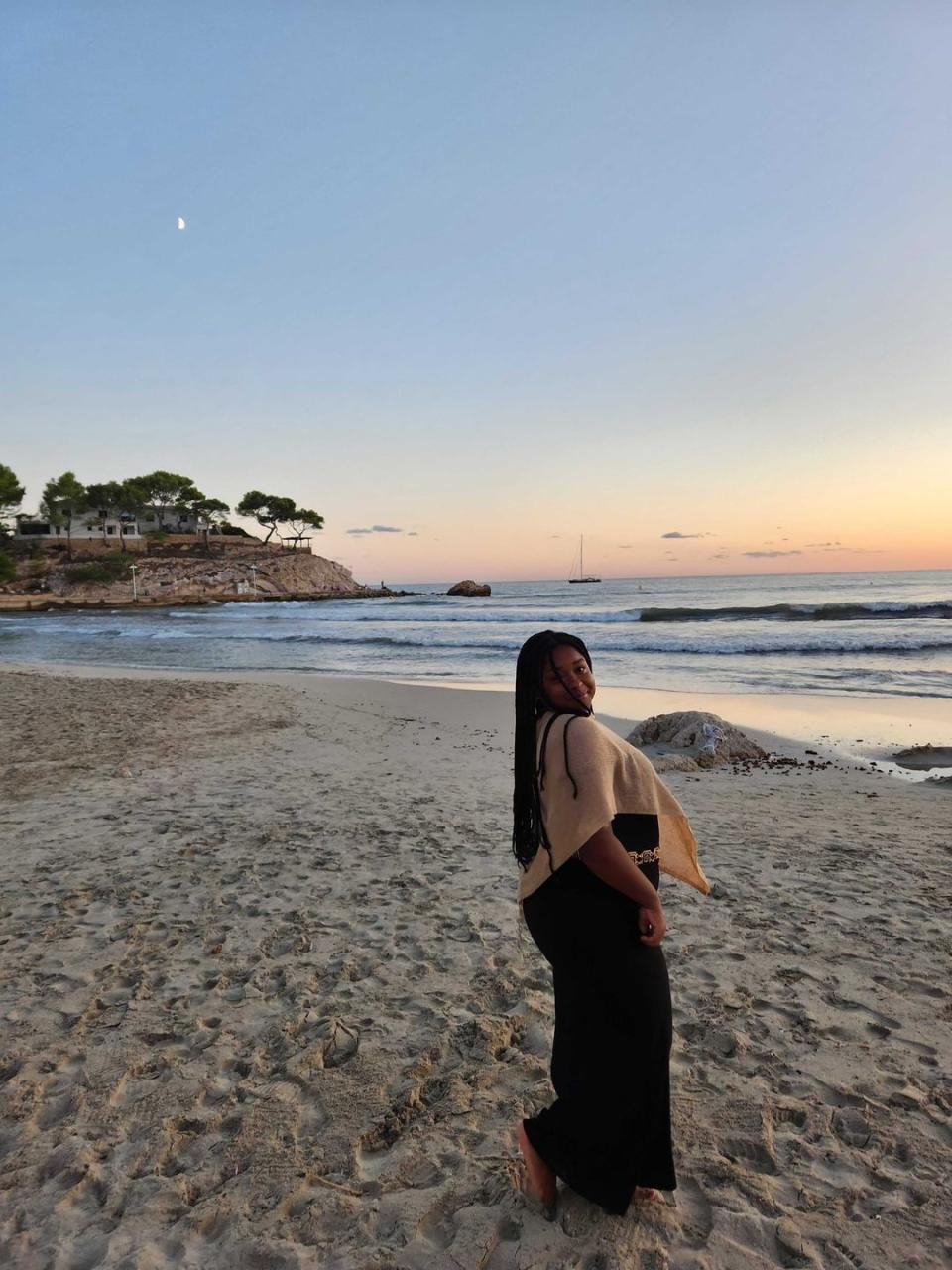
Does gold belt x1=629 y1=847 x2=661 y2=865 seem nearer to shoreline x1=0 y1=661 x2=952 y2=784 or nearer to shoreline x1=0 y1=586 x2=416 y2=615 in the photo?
shoreline x1=0 y1=661 x2=952 y2=784

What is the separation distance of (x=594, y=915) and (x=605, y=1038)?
41cm

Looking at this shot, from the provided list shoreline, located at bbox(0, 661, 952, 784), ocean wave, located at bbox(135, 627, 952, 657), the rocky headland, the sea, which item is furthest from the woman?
the rocky headland

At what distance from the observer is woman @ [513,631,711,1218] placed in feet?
6.50

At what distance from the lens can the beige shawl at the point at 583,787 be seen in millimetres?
1934

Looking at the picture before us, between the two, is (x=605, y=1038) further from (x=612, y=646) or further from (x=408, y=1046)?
(x=612, y=646)

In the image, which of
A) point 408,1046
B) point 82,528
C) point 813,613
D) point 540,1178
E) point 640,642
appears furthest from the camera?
point 82,528

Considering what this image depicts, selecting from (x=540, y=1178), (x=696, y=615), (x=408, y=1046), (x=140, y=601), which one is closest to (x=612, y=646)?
(x=696, y=615)

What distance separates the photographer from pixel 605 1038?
2.18 m

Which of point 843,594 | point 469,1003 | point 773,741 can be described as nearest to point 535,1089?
point 469,1003

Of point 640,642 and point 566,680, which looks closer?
point 566,680

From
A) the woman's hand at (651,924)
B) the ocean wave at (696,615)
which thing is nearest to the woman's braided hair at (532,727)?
the woman's hand at (651,924)

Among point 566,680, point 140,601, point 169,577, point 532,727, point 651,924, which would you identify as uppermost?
point 169,577

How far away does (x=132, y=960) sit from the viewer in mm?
3951

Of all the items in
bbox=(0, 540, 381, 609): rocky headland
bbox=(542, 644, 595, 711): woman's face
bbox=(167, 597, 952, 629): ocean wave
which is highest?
bbox=(0, 540, 381, 609): rocky headland
